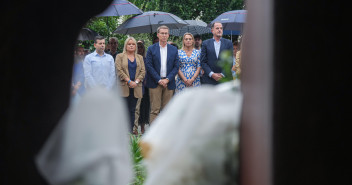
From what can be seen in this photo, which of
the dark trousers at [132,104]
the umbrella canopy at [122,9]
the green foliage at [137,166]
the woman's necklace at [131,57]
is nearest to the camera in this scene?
the green foliage at [137,166]

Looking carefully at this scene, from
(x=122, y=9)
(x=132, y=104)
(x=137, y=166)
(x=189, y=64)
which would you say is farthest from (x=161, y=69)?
(x=137, y=166)

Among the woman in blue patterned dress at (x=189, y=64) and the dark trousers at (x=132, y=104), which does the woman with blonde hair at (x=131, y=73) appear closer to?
the dark trousers at (x=132, y=104)

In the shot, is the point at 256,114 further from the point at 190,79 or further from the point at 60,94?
the point at 190,79

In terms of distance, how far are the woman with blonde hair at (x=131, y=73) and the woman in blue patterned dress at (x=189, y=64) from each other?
648 mm

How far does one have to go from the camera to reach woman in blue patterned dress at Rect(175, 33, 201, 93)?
8945 mm

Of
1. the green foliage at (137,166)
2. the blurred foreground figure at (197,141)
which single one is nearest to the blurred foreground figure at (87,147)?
the blurred foreground figure at (197,141)

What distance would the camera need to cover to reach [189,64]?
9023 mm

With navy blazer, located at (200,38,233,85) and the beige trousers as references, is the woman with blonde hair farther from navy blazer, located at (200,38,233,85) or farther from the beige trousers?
navy blazer, located at (200,38,233,85)

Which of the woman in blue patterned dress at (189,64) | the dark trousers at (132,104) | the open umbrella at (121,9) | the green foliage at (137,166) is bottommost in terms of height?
the dark trousers at (132,104)

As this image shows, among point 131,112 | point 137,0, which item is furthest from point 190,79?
point 137,0

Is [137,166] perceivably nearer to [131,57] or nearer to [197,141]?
[197,141]

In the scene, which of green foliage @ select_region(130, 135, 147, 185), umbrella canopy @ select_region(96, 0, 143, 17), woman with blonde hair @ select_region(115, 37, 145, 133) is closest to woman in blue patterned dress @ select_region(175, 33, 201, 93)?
woman with blonde hair @ select_region(115, 37, 145, 133)

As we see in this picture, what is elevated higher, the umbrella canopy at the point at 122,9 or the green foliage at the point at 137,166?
the umbrella canopy at the point at 122,9

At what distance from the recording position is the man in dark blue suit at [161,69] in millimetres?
8891
